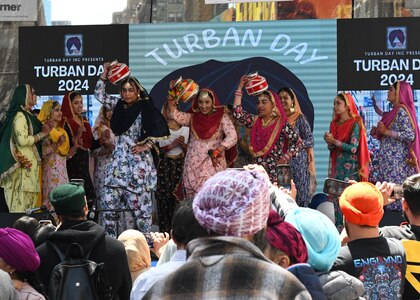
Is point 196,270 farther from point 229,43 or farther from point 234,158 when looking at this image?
point 229,43

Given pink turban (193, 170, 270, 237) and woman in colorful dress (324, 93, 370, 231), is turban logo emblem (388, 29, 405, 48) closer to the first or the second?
woman in colorful dress (324, 93, 370, 231)

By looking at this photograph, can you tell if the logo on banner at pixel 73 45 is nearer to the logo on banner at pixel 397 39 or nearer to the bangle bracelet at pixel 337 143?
the bangle bracelet at pixel 337 143

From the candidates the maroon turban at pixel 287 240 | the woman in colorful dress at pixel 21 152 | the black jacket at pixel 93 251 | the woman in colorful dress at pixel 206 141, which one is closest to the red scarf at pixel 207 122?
the woman in colorful dress at pixel 206 141

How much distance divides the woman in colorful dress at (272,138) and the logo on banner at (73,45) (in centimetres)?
243

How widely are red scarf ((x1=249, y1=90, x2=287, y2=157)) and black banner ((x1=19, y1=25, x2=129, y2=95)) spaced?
206 cm

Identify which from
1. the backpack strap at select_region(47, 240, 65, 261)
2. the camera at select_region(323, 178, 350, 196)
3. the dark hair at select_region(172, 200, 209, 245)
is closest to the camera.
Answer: the dark hair at select_region(172, 200, 209, 245)

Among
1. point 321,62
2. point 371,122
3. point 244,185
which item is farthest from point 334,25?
point 244,185

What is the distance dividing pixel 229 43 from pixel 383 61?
1.65m

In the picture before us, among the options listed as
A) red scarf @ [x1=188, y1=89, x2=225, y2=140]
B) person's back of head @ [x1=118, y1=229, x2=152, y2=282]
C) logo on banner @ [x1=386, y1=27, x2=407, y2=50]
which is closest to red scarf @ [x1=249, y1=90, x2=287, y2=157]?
red scarf @ [x1=188, y1=89, x2=225, y2=140]

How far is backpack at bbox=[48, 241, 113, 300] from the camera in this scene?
12.9 feet

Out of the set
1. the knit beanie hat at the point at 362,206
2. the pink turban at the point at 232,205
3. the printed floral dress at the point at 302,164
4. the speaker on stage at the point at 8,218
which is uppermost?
the pink turban at the point at 232,205

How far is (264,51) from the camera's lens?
10.4 meters

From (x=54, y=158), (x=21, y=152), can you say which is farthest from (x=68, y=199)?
(x=54, y=158)

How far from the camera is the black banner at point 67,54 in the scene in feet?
35.0
